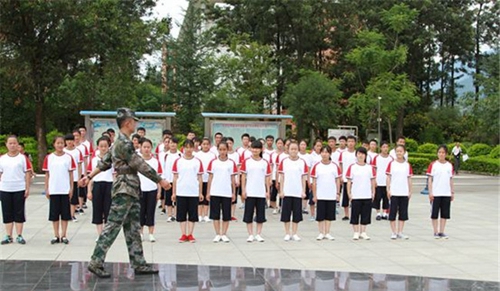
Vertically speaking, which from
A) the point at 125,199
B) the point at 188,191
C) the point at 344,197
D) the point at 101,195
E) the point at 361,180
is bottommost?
the point at 344,197

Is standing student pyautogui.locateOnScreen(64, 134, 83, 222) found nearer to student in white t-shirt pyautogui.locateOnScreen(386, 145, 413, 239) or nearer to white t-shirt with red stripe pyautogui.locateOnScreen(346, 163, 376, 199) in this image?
white t-shirt with red stripe pyautogui.locateOnScreen(346, 163, 376, 199)

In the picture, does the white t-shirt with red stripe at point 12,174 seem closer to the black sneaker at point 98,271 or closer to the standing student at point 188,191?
the standing student at point 188,191

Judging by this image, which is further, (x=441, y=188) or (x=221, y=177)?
(x=441, y=188)

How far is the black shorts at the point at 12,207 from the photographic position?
8.27 meters

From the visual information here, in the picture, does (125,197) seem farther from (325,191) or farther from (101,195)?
(325,191)

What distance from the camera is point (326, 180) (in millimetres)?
8938

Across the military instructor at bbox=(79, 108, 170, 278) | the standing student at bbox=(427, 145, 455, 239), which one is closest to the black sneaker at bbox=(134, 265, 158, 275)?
the military instructor at bbox=(79, 108, 170, 278)

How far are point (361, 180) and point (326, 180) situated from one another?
0.60m

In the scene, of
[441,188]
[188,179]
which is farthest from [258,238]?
[441,188]

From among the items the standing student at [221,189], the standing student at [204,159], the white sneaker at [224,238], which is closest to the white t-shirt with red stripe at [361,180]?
the standing student at [221,189]

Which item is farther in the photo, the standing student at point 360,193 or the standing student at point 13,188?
the standing student at point 360,193

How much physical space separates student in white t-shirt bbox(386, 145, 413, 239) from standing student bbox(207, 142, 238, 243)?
2742mm

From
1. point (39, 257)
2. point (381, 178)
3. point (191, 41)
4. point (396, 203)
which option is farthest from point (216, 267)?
point (191, 41)

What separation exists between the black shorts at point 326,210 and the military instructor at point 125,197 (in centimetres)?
327
